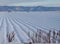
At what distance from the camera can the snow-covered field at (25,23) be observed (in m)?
1.12

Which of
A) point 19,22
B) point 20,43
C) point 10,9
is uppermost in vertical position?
point 10,9

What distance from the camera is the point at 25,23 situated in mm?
1142

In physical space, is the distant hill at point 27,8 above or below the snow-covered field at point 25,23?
above

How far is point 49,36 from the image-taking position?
3.70 feet

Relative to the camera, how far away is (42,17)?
1.15 m

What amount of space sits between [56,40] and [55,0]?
42cm

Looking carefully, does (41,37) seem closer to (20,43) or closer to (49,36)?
(49,36)

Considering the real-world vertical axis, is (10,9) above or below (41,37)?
above

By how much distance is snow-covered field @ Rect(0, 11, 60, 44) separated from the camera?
1.12 meters

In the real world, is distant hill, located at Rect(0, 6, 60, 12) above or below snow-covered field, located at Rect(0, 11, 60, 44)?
above

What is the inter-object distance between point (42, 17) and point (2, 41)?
0.48 metres

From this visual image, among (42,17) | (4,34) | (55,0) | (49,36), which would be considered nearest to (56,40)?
(49,36)

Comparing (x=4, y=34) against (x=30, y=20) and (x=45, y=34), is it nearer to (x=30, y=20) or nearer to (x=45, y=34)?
(x=30, y=20)

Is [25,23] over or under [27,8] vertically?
under
